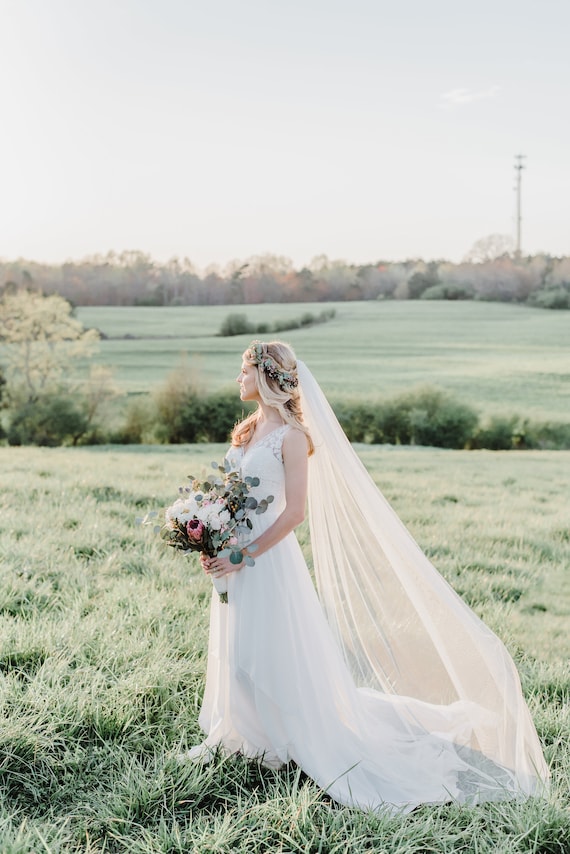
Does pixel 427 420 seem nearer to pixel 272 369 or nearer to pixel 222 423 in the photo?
pixel 222 423


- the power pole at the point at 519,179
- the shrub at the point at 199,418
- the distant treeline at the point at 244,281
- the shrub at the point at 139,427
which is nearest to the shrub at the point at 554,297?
the distant treeline at the point at 244,281

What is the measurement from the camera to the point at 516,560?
6746mm

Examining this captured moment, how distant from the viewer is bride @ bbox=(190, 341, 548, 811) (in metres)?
3.21

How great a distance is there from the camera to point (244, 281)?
16.0 metres

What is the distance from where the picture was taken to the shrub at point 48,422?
14.6m

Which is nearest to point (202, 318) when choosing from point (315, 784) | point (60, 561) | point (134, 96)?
point (134, 96)

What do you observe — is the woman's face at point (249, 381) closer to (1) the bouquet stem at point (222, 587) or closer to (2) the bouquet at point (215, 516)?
(2) the bouquet at point (215, 516)

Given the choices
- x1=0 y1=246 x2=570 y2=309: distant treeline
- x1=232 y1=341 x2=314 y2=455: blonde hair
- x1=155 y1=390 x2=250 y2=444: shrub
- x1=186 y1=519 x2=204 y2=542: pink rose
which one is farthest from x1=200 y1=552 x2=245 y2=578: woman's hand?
x1=0 y1=246 x2=570 y2=309: distant treeline

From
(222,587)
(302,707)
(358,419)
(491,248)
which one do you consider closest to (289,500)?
(222,587)

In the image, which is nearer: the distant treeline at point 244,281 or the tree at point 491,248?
the tree at point 491,248

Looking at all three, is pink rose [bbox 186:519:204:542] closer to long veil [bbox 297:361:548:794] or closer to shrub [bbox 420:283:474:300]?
long veil [bbox 297:361:548:794]

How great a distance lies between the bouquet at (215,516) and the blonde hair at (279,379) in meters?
0.35

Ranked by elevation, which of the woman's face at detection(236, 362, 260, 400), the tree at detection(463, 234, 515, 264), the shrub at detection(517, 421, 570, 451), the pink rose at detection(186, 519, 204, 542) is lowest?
the shrub at detection(517, 421, 570, 451)

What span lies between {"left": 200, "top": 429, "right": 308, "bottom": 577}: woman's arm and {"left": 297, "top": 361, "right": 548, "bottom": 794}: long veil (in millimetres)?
208
